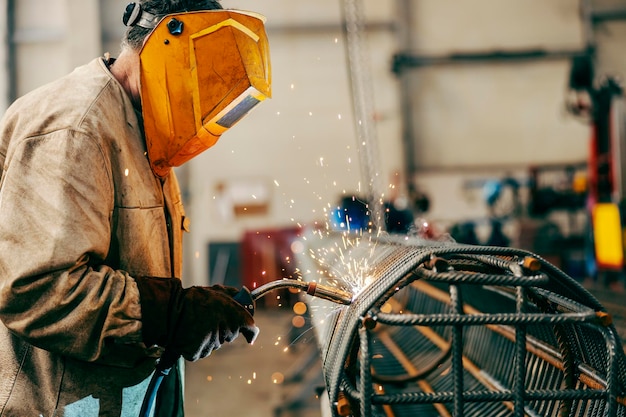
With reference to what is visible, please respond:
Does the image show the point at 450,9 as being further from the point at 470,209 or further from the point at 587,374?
the point at 587,374

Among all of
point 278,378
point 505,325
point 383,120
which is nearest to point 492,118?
point 383,120

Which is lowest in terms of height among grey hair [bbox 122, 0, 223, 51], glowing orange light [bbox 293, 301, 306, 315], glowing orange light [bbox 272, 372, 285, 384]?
glowing orange light [bbox 293, 301, 306, 315]

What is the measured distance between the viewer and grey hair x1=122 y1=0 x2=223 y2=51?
1.41 metres

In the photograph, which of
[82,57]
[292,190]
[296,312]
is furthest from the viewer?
[292,190]

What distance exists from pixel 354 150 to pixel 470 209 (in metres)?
2.31

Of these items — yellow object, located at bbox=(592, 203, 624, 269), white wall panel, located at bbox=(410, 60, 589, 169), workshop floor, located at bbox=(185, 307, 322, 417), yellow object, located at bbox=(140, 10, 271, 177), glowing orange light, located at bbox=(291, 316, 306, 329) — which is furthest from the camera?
white wall panel, located at bbox=(410, 60, 589, 169)

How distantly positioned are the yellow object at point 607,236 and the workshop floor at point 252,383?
10.00ft

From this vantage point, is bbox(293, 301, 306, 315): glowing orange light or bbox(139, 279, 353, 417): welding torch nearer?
bbox(139, 279, 353, 417): welding torch

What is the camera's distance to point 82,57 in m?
9.23

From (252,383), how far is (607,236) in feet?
12.3

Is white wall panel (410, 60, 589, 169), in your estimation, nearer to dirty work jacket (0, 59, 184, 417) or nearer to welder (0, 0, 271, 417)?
welder (0, 0, 271, 417)

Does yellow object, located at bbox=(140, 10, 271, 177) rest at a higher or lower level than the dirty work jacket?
higher

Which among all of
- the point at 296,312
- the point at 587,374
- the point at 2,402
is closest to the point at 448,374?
the point at 587,374

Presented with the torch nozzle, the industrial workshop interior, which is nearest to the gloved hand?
the torch nozzle
